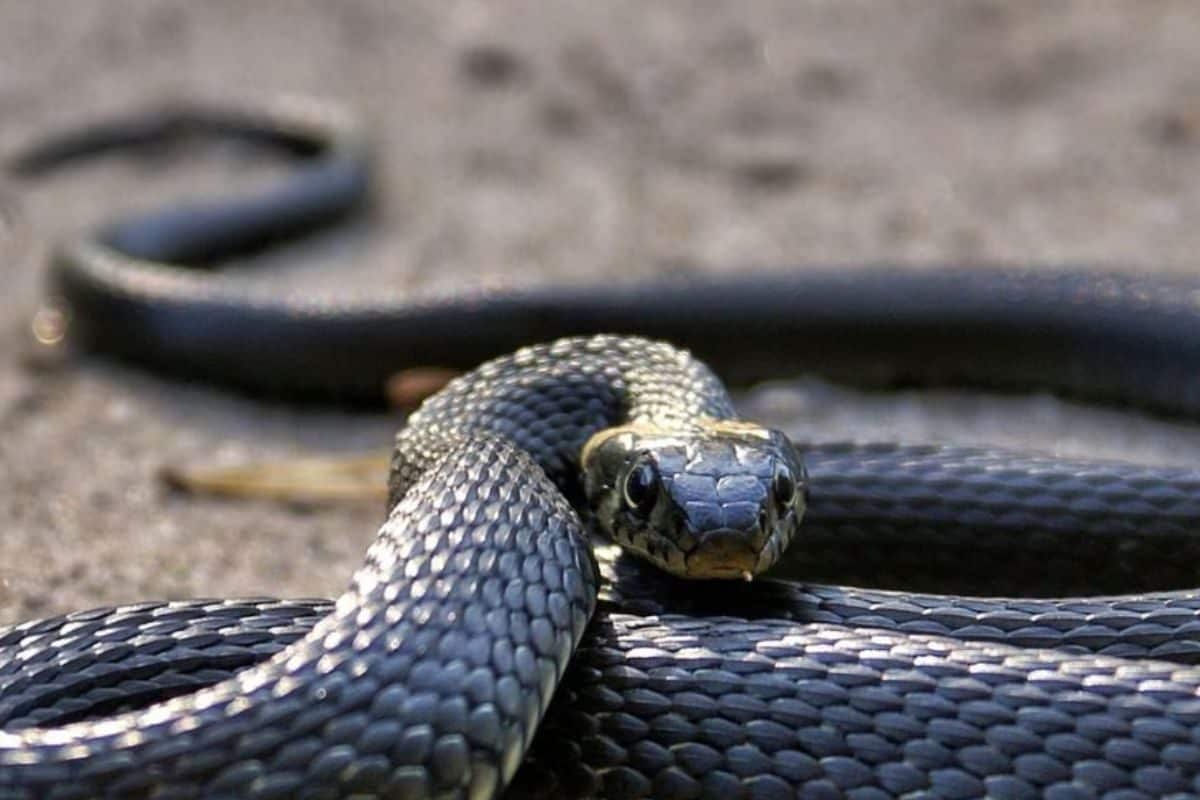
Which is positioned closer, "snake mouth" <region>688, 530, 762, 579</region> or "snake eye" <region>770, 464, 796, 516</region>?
"snake mouth" <region>688, 530, 762, 579</region>

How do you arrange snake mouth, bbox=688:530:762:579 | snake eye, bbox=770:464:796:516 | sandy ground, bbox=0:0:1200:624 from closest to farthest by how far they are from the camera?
1. snake mouth, bbox=688:530:762:579
2. snake eye, bbox=770:464:796:516
3. sandy ground, bbox=0:0:1200:624

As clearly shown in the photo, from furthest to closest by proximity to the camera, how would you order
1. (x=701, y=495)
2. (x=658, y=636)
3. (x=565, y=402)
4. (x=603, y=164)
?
1. (x=603, y=164)
2. (x=565, y=402)
3. (x=701, y=495)
4. (x=658, y=636)

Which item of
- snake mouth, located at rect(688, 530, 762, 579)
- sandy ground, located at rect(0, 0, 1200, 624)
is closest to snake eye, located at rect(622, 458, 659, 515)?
snake mouth, located at rect(688, 530, 762, 579)

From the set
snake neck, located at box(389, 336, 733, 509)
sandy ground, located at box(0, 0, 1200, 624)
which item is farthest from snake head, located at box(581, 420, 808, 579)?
sandy ground, located at box(0, 0, 1200, 624)

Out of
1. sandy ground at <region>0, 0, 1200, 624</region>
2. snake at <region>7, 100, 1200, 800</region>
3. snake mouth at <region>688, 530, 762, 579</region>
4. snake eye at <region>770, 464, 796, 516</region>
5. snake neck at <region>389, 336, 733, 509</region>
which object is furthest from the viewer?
sandy ground at <region>0, 0, 1200, 624</region>

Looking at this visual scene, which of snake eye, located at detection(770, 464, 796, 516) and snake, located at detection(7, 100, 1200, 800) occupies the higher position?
snake eye, located at detection(770, 464, 796, 516)

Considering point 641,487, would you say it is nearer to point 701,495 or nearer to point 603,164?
point 701,495

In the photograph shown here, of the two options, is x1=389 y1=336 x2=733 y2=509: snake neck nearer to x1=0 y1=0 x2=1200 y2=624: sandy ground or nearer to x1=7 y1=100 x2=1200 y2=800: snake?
x1=7 y1=100 x2=1200 y2=800: snake

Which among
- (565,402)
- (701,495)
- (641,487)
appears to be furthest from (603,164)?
(701,495)
